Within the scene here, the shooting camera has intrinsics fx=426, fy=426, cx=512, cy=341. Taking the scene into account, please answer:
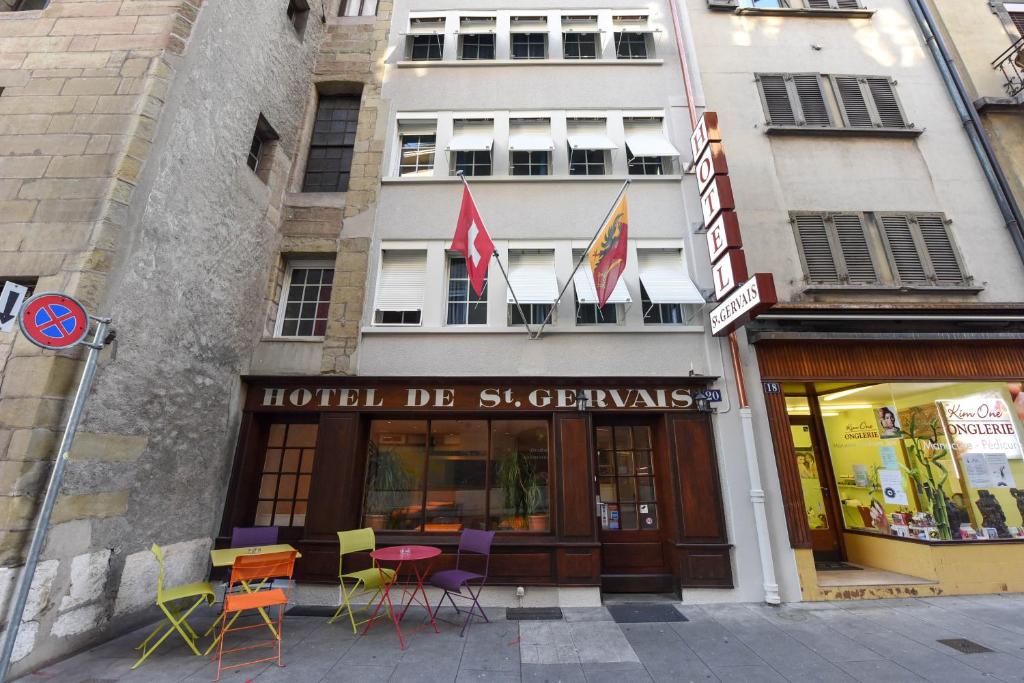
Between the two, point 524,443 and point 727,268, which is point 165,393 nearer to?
point 524,443

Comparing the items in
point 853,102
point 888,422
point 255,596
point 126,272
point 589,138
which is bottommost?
point 255,596

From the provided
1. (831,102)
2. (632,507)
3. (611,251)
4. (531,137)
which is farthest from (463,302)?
(831,102)

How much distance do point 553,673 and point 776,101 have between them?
1154 cm

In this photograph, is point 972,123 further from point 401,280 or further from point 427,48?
point 401,280

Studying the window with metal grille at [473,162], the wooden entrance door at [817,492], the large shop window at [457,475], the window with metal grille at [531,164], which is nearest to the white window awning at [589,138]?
the window with metal grille at [531,164]

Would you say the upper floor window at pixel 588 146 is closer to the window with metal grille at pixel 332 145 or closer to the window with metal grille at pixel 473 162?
the window with metal grille at pixel 473 162

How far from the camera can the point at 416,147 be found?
9609 mm

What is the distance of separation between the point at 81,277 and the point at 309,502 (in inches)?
170

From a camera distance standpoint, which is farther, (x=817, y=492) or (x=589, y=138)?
(x=589, y=138)

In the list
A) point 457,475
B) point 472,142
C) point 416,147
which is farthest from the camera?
point 416,147

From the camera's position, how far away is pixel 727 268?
7.06 m

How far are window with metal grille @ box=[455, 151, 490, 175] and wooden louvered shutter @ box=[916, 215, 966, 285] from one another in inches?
350

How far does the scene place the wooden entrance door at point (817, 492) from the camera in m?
8.49

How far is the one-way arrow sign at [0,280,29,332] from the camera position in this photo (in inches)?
149
